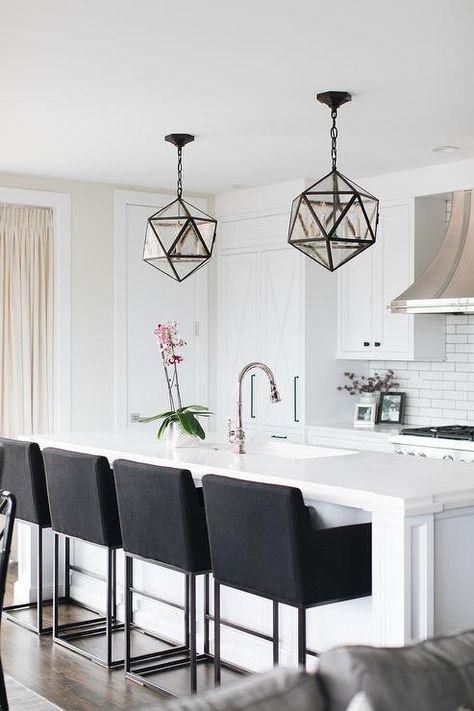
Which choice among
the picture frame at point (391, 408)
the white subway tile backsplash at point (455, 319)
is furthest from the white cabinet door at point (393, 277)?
the picture frame at point (391, 408)

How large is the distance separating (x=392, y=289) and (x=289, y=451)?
204cm

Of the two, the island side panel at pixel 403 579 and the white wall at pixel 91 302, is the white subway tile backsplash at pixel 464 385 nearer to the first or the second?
the white wall at pixel 91 302

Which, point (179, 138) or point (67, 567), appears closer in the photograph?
point (67, 567)

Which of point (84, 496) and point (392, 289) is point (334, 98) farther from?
point (392, 289)

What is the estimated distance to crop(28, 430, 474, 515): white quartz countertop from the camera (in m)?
3.14

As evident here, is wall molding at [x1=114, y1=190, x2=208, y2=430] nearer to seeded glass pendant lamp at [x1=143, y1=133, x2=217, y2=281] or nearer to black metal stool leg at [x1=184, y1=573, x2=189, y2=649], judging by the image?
seeded glass pendant lamp at [x1=143, y1=133, x2=217, y2=281]

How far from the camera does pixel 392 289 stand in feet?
20.3

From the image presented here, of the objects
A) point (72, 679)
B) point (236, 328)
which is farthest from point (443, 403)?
point (72, 679)

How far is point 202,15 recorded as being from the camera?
3.24 metres

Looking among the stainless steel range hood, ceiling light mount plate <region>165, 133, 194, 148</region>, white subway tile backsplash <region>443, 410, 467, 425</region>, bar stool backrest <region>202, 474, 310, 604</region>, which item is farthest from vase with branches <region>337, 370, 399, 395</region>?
bar stool backrest <region>202, 474, 310, 604</region>

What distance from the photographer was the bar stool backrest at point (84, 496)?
4.03 meters

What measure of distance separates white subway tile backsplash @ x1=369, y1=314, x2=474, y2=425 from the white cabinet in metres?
0.78

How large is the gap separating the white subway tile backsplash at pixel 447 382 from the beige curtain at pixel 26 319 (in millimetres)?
2461

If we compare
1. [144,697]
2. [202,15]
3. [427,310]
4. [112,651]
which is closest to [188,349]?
[427,310]
